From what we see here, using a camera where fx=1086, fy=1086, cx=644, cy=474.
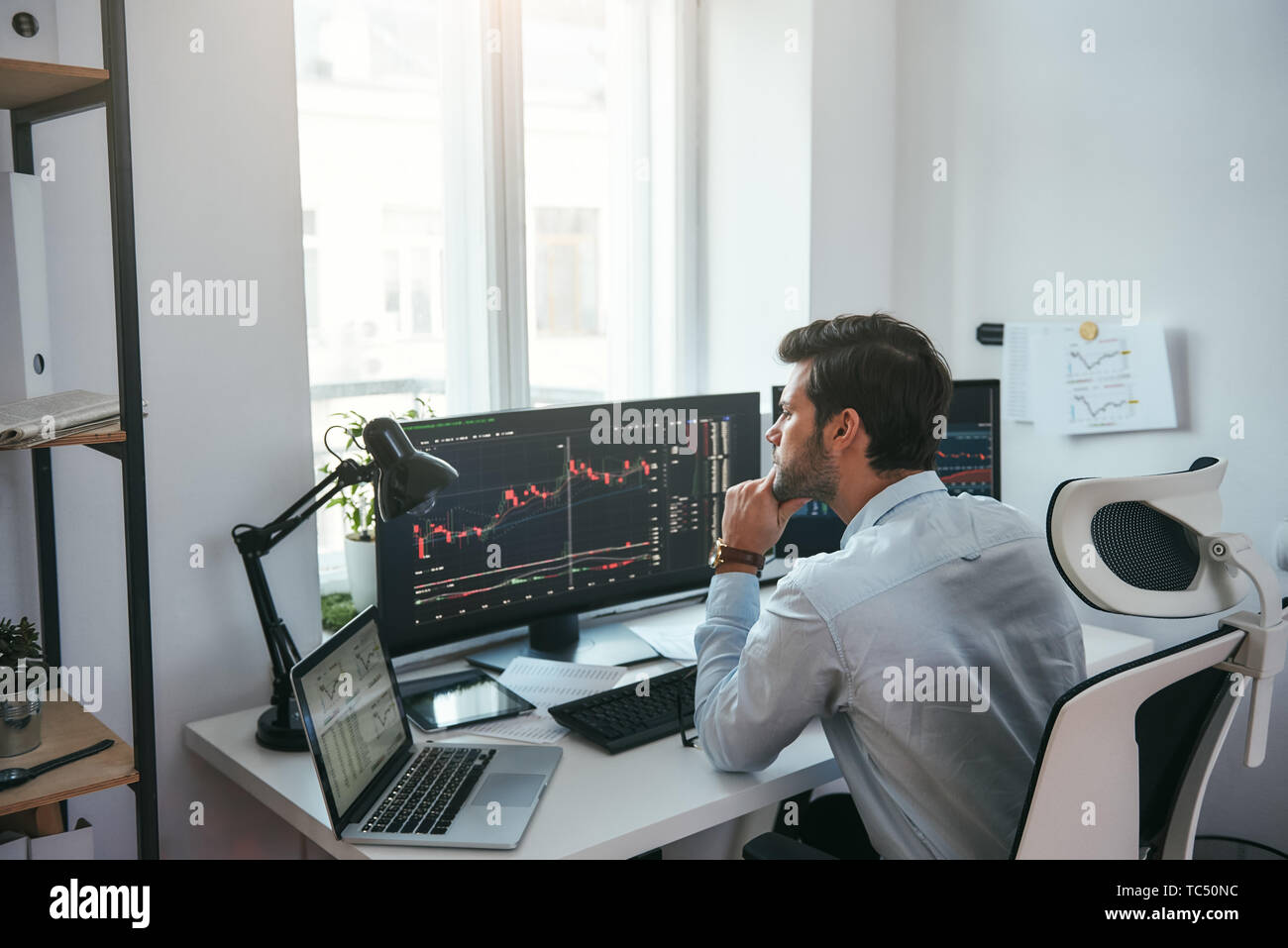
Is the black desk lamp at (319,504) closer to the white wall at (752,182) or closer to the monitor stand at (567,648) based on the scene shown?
the monitor stand at (567,648)

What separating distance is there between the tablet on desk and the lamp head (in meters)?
0.35

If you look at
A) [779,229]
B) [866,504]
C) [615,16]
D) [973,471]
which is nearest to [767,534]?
[866,504]

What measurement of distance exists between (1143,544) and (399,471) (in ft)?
3.22

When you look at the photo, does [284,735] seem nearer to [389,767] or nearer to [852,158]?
[389,767]

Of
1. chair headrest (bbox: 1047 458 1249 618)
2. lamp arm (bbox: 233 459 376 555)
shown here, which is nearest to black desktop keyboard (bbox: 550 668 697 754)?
lamp arm (bbox: 233 459 376 555)

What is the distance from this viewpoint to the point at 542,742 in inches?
65.0

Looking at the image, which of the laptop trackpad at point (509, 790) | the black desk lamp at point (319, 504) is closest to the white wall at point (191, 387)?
the black desk lamp at point (319, 504)

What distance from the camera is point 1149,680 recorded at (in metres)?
1.12

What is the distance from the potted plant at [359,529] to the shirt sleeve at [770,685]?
692 mm

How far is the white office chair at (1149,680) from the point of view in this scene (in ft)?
3.69

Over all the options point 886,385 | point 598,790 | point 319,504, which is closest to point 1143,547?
point 886,385

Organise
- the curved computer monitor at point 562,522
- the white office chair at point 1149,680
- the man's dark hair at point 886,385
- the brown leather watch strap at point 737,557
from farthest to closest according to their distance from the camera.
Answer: the curved computer monitor at point 562,522, the brown leather watch strap at point 737,557, the man's dark hair at point 886,385, the white office chair at point 1149,680

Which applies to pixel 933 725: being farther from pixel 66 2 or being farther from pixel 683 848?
pixel 66 2

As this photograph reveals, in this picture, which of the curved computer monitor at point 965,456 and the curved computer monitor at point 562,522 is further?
the curved computer monitor at point 965,456
